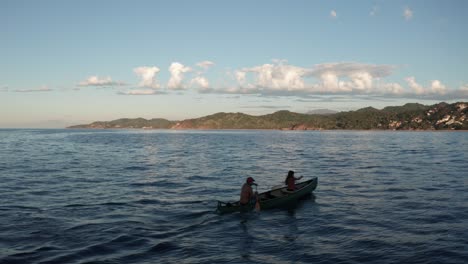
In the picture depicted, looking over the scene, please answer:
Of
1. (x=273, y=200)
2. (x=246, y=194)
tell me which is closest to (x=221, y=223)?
(x=246, y=194)

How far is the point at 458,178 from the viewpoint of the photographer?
1535 inches

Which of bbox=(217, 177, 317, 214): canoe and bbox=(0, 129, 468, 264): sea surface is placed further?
bbox=(217, 177, 317, 214): canoe

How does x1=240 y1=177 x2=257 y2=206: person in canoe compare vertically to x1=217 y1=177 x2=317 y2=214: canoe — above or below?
above

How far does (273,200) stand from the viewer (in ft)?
84.0

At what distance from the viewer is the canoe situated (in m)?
23.8

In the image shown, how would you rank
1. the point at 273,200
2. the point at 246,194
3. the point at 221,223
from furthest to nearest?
the point at 273,200 → the point at 246,194 → the point at 221,223

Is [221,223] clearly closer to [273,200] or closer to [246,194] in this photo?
[246,194]

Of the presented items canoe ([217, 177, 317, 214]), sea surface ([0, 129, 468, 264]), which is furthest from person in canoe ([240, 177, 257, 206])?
sea surface ([0, 129, 468, 264])

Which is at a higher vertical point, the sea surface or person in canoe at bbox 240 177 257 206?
person in canoe at bbox 240 177 257 206

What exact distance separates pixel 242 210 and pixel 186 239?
20.5 ft

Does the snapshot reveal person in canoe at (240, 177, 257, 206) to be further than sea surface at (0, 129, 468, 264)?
Yes

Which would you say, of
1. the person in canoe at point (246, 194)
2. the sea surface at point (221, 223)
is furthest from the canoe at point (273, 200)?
the sea surface at point (221, 223)

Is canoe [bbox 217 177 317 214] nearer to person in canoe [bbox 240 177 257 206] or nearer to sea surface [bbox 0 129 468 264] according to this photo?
person in canoe [bbox 240 177 257 206]

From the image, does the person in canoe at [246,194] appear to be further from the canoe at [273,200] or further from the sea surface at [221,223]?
the sea surface at [221,223]
